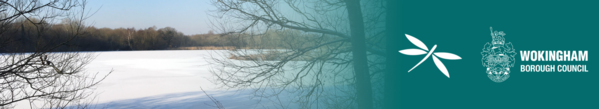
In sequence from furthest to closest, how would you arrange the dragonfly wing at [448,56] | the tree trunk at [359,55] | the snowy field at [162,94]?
the snowy field at [162,94] < the tree trunk at [359,55] < the dragonfly wing at [448,56]

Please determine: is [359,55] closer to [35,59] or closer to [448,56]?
[448,56]

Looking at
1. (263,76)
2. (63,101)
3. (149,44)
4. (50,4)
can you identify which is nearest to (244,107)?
(263,76)

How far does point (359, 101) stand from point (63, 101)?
211 inches

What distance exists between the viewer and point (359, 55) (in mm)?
4676

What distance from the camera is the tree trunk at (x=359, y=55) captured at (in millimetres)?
4613

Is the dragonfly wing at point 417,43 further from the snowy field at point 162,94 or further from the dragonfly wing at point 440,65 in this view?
the snowy field at point 162,94

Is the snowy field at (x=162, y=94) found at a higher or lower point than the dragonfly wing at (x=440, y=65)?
lower

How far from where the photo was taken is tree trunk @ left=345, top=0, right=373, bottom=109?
15.1 feet

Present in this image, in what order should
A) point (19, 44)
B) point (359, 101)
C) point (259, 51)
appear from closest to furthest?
point (359, 101)
point (259, 51)
point (19, 44)

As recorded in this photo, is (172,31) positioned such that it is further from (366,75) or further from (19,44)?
(366,75)

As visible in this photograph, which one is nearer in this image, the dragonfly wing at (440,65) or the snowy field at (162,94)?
the dragonfly wing at (440,65)

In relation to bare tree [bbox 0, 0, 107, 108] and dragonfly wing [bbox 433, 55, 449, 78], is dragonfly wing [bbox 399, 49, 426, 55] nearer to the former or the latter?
dragonfly wing [bbox 433, 55, 449, 78]

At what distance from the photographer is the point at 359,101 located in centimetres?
508

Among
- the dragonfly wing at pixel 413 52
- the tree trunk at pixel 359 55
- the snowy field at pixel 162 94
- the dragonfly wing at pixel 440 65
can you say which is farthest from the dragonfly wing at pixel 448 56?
the snowy field at pixel 162 94
